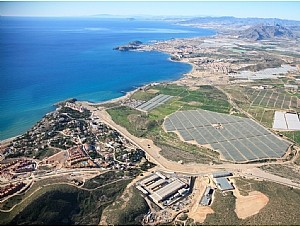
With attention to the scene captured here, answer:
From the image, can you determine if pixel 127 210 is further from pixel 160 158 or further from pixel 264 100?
pixel 264 100

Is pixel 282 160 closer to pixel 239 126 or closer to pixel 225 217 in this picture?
pixel 239 126

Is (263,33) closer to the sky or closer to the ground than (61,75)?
closer to the sky

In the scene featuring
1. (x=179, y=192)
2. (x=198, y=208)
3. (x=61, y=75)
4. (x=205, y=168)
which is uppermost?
(x=61, y=75)

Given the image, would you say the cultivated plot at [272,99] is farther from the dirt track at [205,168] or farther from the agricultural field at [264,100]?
the dirt track at [205,168]

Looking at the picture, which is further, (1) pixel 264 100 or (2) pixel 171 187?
(1) pixel 264 100

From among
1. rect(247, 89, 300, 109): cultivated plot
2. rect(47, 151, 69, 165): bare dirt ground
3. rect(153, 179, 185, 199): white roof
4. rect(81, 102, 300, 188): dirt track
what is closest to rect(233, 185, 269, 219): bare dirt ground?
rect(81, 102, 300, 188): dirt track

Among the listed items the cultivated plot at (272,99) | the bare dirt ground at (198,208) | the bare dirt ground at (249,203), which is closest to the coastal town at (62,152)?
the bare dirt ground at (198,208)

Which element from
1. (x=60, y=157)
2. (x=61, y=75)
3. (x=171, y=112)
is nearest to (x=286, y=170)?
(x=171, y=112)

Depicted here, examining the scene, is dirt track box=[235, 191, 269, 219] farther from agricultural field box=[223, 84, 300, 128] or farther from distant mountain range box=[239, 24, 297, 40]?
distant mountain range box=[239, 24, 297, 40]

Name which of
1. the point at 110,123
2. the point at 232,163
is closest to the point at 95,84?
the point at 110,123
